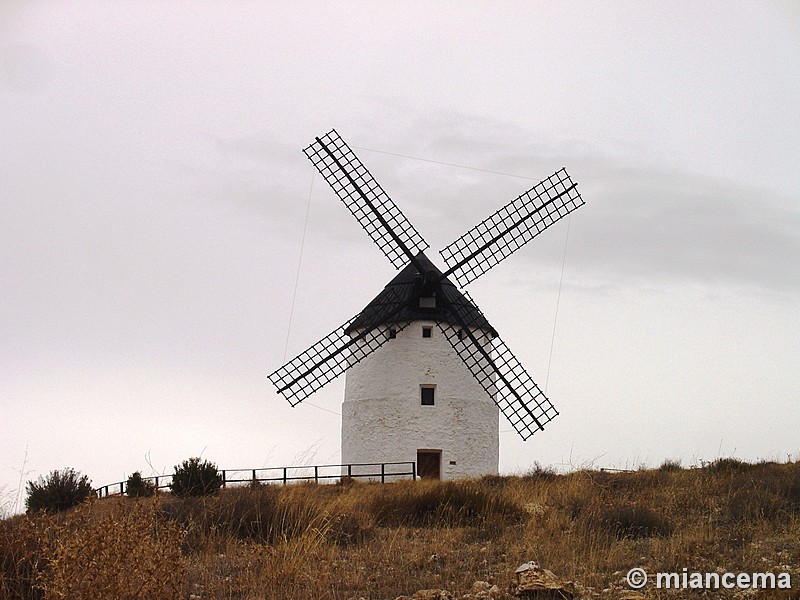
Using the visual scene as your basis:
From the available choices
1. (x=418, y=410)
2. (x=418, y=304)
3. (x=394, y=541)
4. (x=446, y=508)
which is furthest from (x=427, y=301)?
(x=394, y=541)

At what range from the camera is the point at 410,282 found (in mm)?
27094

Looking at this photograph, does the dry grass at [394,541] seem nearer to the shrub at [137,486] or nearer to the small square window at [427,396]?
the shrub at [137,486]

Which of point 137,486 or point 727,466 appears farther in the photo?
point 137,486

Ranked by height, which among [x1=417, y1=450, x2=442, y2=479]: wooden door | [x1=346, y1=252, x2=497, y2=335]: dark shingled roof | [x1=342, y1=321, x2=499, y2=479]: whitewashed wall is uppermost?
[x1=346, y1=252, x2=497, y2=335]: dark shingled roof

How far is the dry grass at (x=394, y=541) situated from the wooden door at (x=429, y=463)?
1071cm

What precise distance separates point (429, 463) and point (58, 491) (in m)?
10.8

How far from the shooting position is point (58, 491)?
62.1ft

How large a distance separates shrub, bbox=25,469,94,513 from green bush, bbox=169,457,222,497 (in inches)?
76.1

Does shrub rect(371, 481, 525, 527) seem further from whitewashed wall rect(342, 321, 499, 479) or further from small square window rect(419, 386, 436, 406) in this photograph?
small square window rect(419, 386, 436, 406)

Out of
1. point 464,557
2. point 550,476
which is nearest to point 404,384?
point 550,476

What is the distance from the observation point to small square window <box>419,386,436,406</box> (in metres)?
26.4

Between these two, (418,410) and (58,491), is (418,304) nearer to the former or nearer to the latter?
Answer: (418,410)

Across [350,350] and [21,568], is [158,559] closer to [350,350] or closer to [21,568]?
[21,568]

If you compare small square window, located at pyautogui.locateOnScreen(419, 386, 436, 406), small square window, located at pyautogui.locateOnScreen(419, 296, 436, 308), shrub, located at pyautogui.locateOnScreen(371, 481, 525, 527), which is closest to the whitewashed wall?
small square window, located at pyautogui.locateOnScreen(419, 386, 436, 406)
